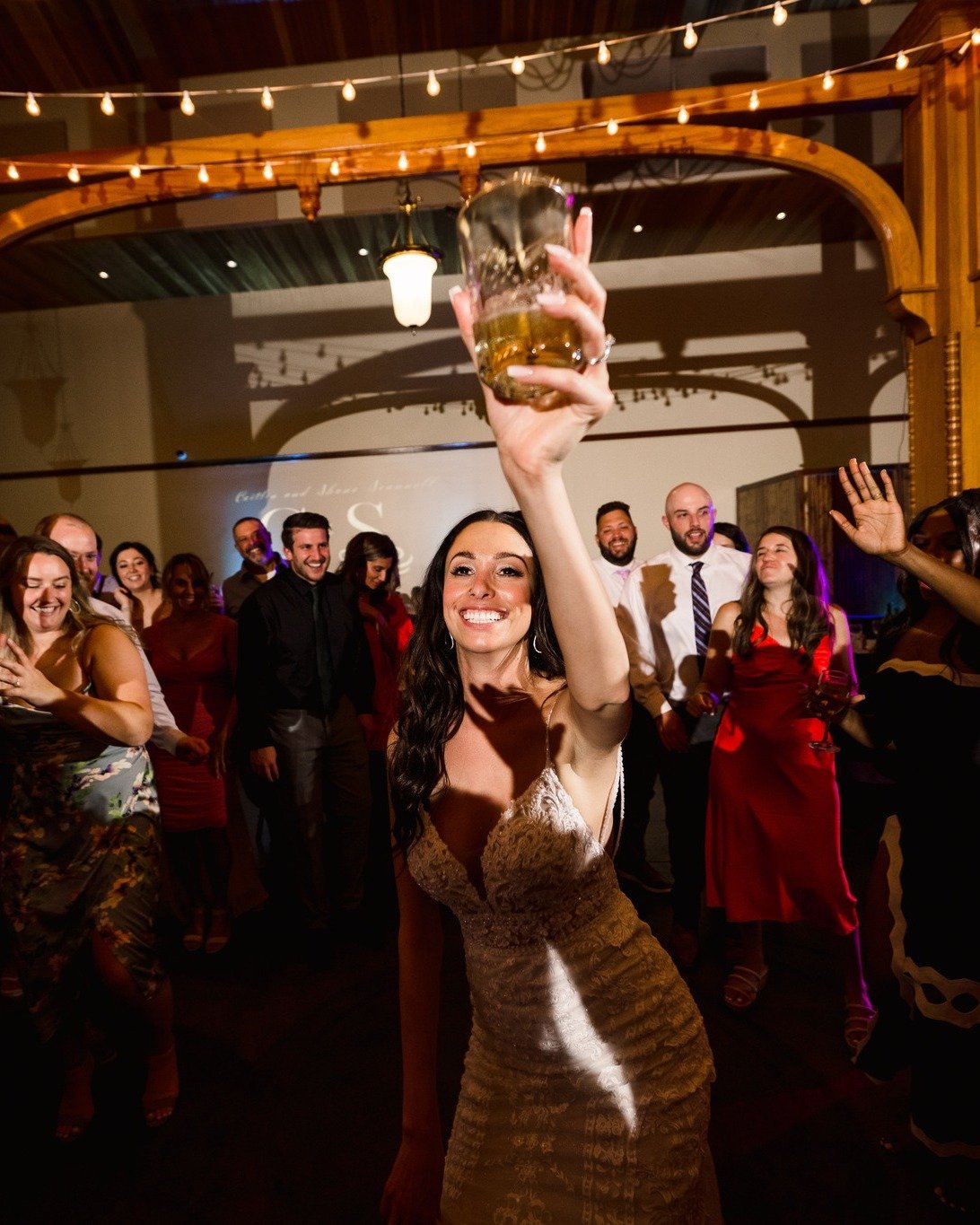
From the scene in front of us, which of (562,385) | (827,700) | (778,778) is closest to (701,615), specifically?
(778,778)

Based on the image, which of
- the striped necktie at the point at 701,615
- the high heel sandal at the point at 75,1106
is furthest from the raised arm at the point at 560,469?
the striped necktie at the point at 701,615

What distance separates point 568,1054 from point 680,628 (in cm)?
263

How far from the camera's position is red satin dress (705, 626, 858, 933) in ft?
8.82

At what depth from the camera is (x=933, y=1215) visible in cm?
186

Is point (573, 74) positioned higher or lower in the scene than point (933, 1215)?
higher

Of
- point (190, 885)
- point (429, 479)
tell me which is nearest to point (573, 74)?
point (429, 479)

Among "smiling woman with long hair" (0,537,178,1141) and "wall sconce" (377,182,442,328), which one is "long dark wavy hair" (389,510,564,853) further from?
"wall sconce" (377,182,442,328)

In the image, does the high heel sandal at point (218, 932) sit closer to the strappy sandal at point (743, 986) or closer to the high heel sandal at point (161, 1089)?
the high heel sandal at point (161, 1089)

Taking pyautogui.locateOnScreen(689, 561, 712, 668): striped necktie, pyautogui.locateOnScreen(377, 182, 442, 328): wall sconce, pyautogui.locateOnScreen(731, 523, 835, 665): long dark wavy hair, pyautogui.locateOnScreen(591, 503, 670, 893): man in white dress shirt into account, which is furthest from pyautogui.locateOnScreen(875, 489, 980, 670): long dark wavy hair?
pyautogui.locateOnScreen(377, 182, 442, 328): wall sconce

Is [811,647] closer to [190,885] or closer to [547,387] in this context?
[547,387]

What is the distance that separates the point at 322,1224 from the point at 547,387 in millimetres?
2170

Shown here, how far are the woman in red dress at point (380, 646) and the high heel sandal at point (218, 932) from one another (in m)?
0.71

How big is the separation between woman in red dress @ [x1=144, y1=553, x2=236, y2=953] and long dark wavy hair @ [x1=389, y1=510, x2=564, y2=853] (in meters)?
2.25

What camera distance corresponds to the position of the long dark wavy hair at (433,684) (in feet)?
4.39
